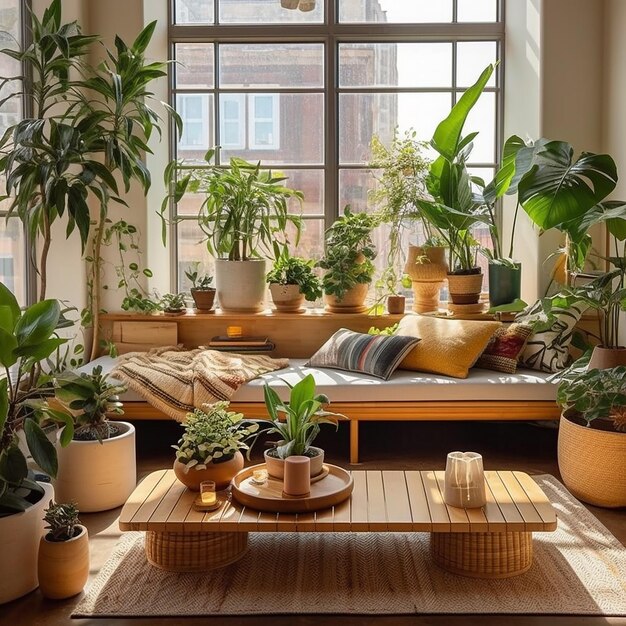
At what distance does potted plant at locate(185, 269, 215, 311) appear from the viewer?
5.17 metres

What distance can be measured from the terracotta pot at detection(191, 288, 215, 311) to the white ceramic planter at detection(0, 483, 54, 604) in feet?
7.77

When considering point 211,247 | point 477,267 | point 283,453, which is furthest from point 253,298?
point 283,453

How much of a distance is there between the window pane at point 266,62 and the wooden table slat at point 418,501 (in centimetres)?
307

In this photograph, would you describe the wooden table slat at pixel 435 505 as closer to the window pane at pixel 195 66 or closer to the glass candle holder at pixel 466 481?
the glass candle holder at pixel 466 481

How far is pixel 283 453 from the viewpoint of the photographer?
3.12 m

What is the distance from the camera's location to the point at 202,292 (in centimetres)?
516

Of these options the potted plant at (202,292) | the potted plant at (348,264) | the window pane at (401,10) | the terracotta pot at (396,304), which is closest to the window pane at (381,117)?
the window pane at (401,10)

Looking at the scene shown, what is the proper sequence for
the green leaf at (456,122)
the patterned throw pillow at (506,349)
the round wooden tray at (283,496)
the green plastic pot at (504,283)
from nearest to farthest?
the round wooden tray at (283,496) < the patterned throw pillow at (506,349) < the green leaf at (456,122) < the green plastic pot at (504,283)

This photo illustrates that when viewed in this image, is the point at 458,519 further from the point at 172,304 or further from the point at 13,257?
the point at 172,304

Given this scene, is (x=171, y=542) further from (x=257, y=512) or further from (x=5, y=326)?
(x=5, y=326)

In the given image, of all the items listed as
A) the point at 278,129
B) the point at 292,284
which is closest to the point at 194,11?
the point at 278,129

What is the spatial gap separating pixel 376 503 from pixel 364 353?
158 centimetres

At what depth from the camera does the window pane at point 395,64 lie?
17.8 feet

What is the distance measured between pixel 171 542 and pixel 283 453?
0.51m
